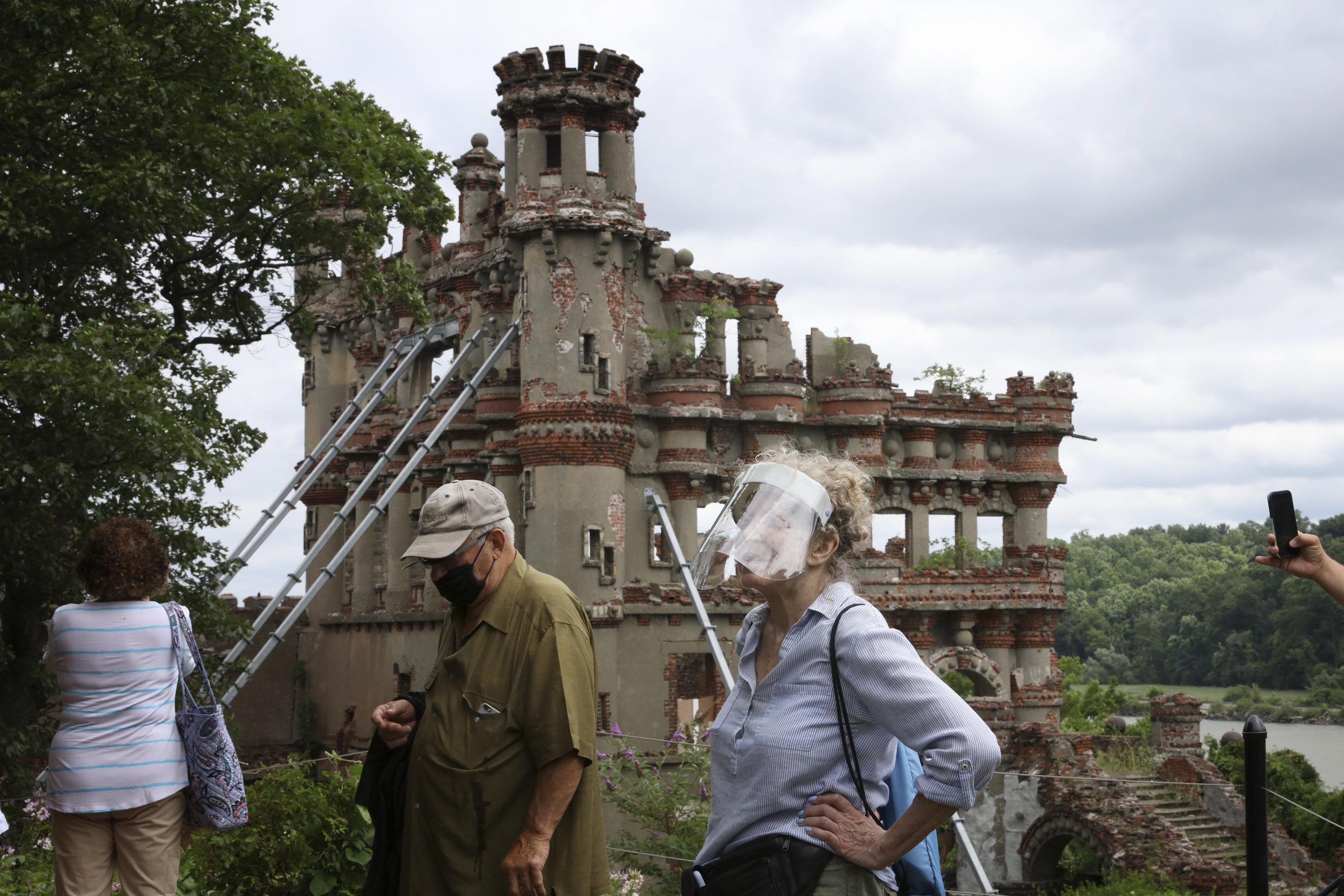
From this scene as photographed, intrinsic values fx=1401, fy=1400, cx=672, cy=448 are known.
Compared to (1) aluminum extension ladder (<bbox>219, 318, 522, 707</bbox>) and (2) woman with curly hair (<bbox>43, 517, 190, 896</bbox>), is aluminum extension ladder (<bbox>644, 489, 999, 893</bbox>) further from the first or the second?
(2) woman with curly hair (<bbox>43, 517, 190, 896</bbox>)

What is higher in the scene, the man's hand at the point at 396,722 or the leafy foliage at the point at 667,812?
the man's hand at the point at 396,722

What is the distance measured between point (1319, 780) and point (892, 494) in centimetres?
1418

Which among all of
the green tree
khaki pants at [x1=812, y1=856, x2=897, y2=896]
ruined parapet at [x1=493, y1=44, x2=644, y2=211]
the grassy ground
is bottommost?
the grassy ground

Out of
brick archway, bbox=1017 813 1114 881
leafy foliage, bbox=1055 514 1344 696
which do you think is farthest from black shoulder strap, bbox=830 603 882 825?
leafy foliage, bbox=1055 514 1344 696

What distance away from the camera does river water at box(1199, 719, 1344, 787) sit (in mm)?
54062

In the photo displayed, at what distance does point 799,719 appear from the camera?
445 cm

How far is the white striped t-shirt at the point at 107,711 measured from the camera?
655 cm

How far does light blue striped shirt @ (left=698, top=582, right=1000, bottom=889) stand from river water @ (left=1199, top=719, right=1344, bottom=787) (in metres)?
51.8

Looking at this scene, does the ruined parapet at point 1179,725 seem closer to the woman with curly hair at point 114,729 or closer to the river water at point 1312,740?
the woman with curly hair at point 114,729

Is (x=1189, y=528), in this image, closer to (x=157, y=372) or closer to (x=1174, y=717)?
(x=1174, y=717)

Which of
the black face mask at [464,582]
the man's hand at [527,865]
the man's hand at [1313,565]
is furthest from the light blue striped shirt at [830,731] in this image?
the man's hand at [1313,565]

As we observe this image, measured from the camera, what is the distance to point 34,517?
54.6 feet

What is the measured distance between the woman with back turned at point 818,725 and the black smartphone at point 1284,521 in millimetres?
1763

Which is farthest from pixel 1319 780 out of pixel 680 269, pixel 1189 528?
pixel 1189 528
